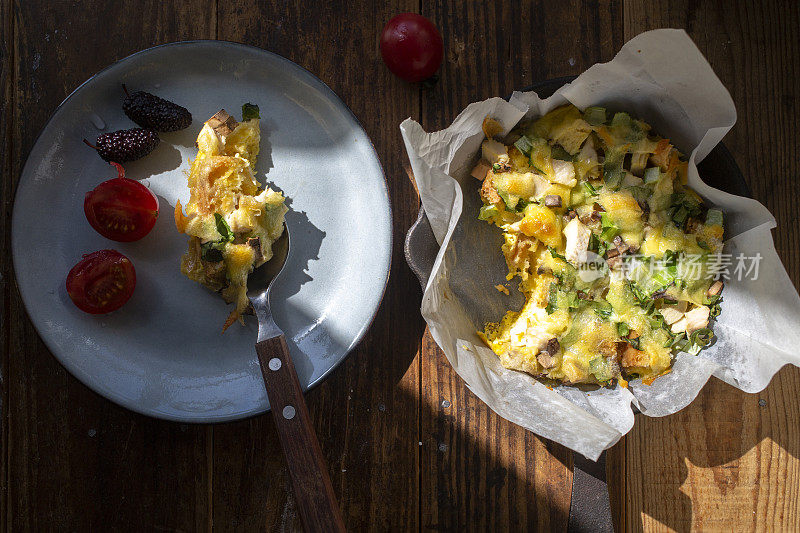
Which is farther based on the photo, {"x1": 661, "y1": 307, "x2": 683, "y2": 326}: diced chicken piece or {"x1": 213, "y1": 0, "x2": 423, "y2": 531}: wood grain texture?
{"x1": 213, "y1": 0, "x2": 423, "y2": 531}: wood grain texture

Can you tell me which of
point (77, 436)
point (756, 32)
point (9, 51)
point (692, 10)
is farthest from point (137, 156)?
point (756, 32)

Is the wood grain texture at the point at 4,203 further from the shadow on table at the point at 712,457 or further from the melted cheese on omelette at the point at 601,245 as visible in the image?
the shadow on table at the point at 712,457

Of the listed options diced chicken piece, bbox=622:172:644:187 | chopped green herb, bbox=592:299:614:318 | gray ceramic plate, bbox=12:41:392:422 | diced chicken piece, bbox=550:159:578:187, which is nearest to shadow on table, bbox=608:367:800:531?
chopped green herb, bbox=592:299:614:318

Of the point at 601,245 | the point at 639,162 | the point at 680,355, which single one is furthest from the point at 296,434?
the point at 639,162

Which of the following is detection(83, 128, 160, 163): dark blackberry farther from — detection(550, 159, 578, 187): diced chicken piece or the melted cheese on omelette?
detection(550, 159, 578, 187): diced chicken piece

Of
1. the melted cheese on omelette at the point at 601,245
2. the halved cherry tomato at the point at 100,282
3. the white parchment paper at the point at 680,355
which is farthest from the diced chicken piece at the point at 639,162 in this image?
the halved cherry tomato at the point at 100,282

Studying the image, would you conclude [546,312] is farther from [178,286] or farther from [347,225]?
[178,286]
